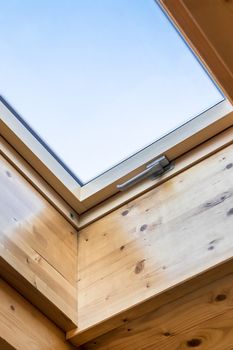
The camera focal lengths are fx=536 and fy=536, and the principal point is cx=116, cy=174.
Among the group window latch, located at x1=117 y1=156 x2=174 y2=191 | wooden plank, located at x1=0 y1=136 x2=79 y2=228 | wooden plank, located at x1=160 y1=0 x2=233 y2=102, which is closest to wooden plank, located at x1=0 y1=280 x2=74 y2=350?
wooden plank, located at x1=0 y1=136 x2=79 y2=228

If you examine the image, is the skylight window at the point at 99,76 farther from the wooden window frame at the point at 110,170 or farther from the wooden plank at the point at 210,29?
the wooden plank at the point at 210,29

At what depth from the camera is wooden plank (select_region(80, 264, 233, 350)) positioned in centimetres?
135

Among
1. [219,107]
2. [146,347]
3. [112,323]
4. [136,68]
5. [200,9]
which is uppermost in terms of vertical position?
[200,9]

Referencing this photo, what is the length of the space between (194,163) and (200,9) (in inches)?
27.2

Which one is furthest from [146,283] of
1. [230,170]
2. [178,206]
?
[230,170]

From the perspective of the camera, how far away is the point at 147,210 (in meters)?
1.67

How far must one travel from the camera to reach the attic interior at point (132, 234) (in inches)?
52.7

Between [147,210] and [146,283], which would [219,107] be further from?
[146,283]

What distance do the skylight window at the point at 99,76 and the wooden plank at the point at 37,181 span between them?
0.46ft

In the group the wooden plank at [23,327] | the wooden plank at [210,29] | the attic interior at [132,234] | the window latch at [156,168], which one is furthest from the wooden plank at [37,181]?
the wooden plank at [210,29]

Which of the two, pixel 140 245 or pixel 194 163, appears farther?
pixel 194 163

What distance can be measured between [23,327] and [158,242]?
44cm

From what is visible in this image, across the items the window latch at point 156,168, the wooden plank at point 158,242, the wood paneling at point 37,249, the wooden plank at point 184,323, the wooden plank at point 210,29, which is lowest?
the wooden plank at point 184,323

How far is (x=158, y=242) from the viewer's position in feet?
5.03
